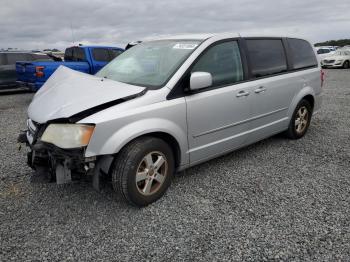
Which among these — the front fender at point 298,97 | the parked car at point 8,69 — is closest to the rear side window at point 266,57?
the front fender at point 298,97

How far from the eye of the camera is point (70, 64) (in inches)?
346

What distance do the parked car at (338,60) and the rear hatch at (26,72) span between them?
Answer: 2039cm

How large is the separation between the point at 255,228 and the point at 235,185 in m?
0.86

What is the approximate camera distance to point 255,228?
2752 millimetres

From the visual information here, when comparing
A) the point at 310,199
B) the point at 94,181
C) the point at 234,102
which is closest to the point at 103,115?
the point at 94,181

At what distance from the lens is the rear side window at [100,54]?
9.56 metres

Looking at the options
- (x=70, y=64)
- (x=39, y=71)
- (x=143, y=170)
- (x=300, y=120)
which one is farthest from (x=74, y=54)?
(x=143, y=170)

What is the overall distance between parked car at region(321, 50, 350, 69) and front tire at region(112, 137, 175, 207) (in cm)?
2226

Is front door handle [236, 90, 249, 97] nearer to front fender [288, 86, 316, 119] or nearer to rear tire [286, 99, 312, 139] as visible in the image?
front fender [288, 86, 316, 119]

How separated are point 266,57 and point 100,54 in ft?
22.0

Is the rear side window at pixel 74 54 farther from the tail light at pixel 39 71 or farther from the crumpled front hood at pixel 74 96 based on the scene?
the crumpled front hood at pixel 74 96

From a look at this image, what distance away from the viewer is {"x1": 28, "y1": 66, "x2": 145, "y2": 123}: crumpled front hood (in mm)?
2771

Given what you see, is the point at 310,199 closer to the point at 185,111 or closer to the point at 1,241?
the point at 185,111

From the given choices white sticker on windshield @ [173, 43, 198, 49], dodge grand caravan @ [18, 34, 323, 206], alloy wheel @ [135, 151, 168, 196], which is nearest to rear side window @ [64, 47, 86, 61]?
dodge grand caravan @ [18, 34, 323, 206]
